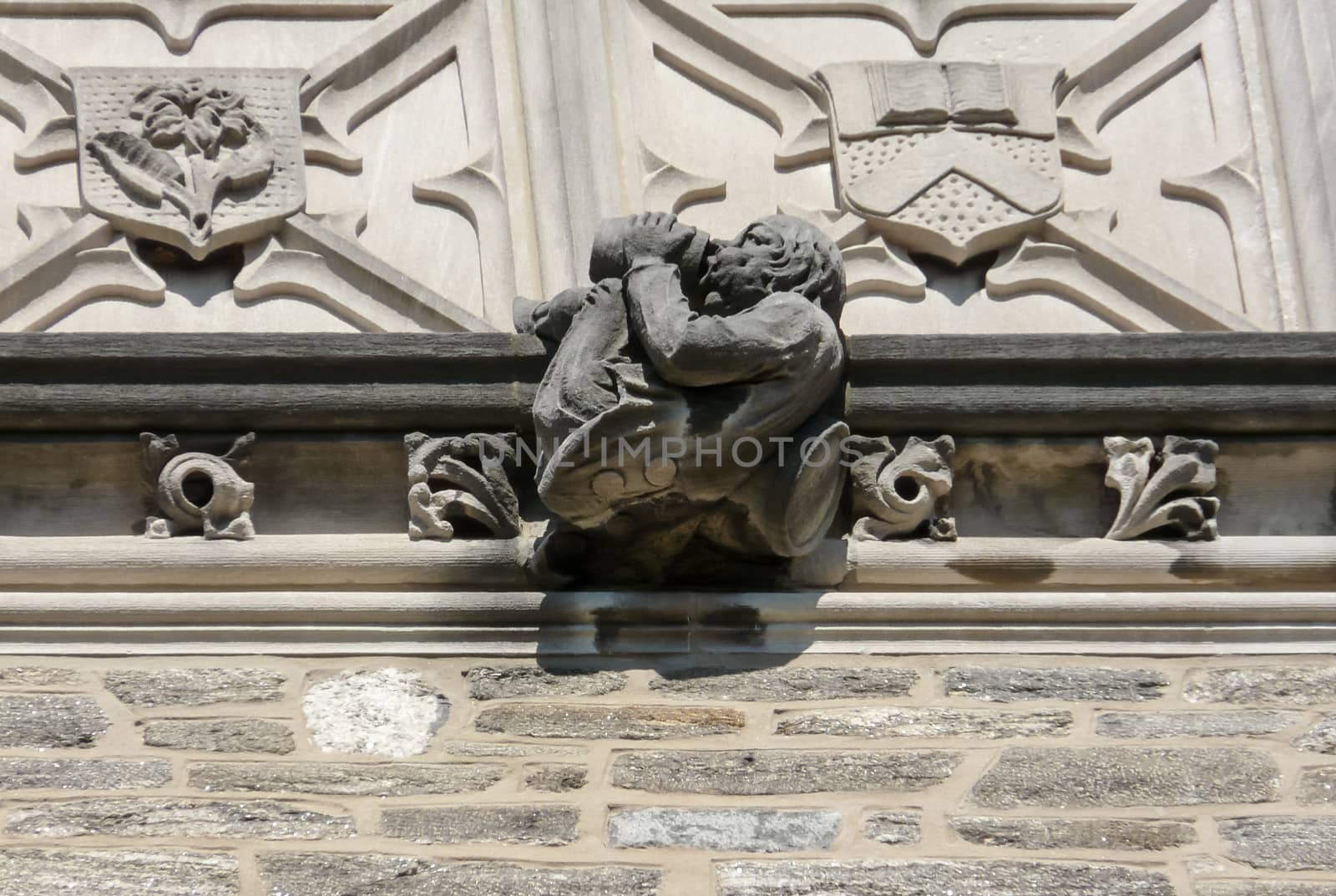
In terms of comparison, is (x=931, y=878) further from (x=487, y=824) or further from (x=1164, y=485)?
(x=1164, y=485)

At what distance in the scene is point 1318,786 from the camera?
134 inches

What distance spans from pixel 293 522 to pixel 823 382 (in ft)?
2.71

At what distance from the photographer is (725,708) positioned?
348 centimetres

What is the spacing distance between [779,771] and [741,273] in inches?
28.7

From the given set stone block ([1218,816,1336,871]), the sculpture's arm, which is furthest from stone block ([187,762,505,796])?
stone block ([1218,816,1336,871])

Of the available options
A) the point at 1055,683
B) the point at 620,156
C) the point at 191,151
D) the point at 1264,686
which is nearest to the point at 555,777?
the point at 1055,683

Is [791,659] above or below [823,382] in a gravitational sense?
below

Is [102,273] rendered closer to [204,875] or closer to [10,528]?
[10,528]

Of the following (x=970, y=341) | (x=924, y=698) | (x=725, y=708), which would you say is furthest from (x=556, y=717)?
(x=970, y=341)

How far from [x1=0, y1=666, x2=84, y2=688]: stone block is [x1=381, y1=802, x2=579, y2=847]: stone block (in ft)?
1.77

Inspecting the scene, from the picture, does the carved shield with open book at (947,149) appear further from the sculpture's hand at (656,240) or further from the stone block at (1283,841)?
the stone block at (1283,841)

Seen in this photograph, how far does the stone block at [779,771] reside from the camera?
11.0ft

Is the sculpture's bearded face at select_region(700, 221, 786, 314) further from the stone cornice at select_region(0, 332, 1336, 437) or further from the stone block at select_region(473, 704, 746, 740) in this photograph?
the stone block at select_region(473, 704, 746, 740)

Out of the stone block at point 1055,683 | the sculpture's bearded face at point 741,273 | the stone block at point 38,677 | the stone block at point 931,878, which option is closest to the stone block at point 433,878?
the stone block at point 931,878
